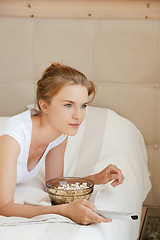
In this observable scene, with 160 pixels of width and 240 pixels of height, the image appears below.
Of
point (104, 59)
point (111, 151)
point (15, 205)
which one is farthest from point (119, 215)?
point (104, 59)

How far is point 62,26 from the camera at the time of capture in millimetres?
2221

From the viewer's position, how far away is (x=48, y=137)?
149cm

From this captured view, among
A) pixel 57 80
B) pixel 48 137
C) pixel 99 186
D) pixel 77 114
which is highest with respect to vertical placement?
pixel 57 80

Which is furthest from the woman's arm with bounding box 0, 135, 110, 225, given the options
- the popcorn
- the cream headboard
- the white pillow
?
the cream headboard

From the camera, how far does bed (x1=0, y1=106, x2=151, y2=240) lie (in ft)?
3.49

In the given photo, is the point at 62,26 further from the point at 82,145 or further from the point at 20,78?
the point at 82,145

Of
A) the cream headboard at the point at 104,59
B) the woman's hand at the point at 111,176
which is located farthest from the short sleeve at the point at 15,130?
the cream headboard at the point at 104,59

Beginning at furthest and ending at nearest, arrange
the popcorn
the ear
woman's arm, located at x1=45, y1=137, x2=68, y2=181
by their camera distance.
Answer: woman's arm, located at x1=45, y1=137, x2=68, y2=181
the ear
the popcorn

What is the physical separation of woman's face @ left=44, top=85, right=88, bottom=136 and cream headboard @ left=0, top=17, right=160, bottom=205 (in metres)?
0.89

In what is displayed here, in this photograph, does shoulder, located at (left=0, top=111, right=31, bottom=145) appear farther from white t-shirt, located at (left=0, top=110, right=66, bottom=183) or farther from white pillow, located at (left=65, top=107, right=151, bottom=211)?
white pillow, located at (left=65, top=107, right=151, bottom=211)

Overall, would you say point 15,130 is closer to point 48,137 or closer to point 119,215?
point 48,137

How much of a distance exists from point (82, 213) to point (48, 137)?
18.3 inches

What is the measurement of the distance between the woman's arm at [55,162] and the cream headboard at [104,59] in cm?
67

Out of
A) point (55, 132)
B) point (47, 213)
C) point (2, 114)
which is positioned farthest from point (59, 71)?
point (2, 114)
